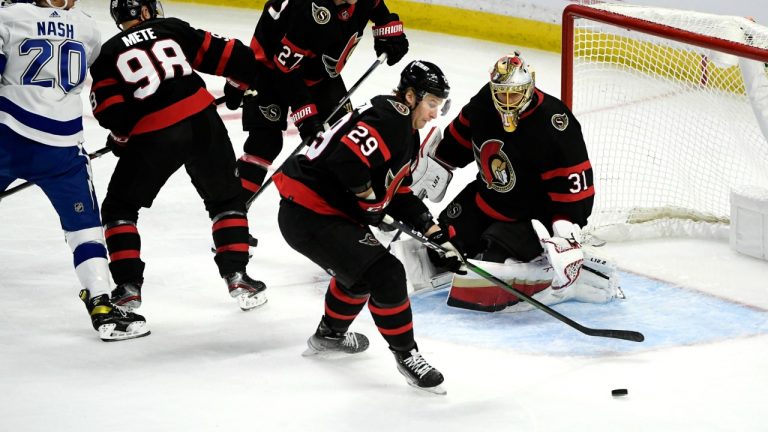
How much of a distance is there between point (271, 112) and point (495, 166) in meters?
0.88

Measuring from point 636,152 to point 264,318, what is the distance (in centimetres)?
174

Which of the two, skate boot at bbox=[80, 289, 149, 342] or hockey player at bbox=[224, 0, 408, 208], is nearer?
skate boot at bbox=[80, 289, 149, 342]

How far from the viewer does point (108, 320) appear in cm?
334

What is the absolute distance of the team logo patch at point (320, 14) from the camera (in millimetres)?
4051

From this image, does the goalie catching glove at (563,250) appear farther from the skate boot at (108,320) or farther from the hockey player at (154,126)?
the skate boot at (108,320)

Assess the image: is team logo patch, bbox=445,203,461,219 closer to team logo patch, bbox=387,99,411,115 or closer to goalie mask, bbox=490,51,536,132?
goalie mask, bbox=490,51,536,132

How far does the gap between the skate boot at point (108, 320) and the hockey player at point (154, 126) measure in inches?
3.5

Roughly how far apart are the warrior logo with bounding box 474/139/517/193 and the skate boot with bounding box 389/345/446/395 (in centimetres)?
88

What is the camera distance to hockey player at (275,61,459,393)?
2.96m

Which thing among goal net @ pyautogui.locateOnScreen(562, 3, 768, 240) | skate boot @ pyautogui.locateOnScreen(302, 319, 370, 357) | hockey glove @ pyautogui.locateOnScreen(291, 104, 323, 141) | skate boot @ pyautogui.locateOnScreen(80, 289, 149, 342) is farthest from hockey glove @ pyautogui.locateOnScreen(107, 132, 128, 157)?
goal net @ pyautogui.locateOnScreen(562, 3, 768, 240)

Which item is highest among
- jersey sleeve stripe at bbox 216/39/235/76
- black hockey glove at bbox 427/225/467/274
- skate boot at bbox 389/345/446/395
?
jersey sleeve stripe at bbox 216/39/235/76

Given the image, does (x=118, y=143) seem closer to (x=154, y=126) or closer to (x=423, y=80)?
(x=154, y=126)

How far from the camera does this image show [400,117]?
2980mm

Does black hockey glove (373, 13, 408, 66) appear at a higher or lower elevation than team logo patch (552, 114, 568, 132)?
higher
